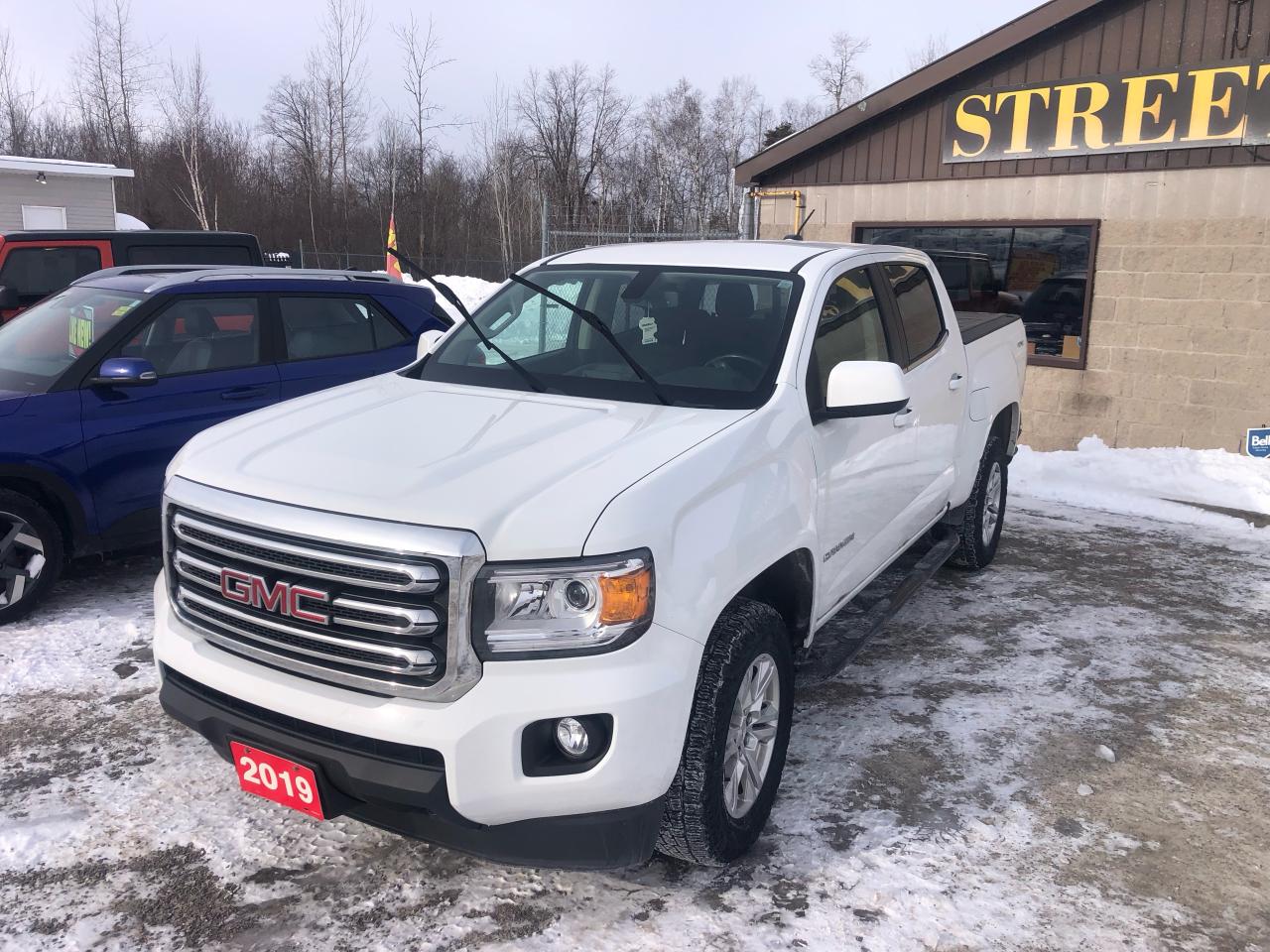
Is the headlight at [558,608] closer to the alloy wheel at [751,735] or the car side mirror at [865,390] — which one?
the alloy wheel at [751,735]

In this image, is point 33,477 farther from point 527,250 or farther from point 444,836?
point 527,250

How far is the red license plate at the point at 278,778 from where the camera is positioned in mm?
2619

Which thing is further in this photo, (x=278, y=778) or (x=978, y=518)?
(x=978, y=518)

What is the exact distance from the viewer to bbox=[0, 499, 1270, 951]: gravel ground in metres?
2.85

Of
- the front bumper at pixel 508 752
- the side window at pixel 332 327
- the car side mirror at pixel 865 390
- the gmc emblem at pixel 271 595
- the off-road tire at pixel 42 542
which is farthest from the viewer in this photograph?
the side window at pixel 332 327

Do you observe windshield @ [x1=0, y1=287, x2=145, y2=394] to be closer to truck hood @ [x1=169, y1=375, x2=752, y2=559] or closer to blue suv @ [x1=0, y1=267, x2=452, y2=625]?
blue suv @ [x1=0, y1=267, x2=452, y2=625]

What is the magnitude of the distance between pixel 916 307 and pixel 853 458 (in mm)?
1451

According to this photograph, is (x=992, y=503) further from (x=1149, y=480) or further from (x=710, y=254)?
(x=1149, y=480)

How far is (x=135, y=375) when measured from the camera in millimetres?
5027

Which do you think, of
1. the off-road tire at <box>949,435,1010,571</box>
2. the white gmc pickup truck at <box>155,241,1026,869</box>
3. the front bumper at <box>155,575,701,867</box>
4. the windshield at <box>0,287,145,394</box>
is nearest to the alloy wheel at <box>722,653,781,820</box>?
the white gmc pickup truck at <box>155,241,1026,869</box>

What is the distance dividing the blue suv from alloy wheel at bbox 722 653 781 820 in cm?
366

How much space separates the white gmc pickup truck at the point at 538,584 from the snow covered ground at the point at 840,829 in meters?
0.36

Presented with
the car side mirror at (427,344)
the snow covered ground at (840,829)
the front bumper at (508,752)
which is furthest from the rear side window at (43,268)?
the front bumper at (508,752)

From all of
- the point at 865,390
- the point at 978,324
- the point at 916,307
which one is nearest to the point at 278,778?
the point at 865,390
